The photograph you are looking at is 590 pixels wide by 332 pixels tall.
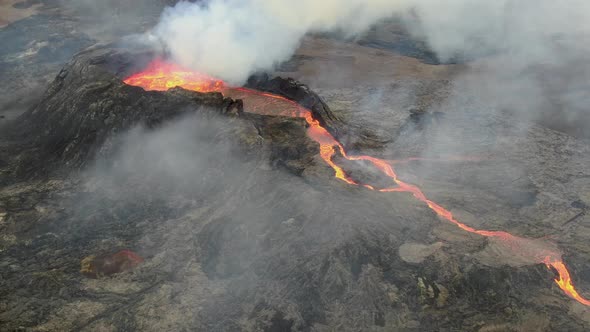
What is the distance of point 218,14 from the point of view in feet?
90.0

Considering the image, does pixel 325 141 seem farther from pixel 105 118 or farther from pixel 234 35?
pixel 105 118

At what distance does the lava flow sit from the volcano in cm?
10

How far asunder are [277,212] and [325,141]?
19.3ft

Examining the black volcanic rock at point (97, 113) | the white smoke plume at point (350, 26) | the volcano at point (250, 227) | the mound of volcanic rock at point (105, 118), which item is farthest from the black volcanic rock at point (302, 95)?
the black volcanic rock at point (97, 113)

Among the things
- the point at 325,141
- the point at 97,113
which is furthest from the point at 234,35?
the point at 325,141

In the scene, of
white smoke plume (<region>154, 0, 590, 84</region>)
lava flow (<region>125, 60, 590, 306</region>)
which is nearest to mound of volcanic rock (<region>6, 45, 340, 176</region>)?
lava flow (<region>125, 60, 590, 306</region>)

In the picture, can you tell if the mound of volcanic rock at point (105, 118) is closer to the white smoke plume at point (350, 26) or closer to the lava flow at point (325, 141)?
the lava flow at point (325, 141)

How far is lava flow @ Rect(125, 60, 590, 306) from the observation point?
15.0 meters

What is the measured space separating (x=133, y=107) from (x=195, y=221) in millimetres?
7241

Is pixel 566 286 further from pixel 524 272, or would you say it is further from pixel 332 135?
pixel 332 135

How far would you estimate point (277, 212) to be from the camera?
1650cm

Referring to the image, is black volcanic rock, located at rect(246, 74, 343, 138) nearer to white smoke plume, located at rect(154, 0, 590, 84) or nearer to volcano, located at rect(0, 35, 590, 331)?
volcano, located at rect(0, 35, 590, 331)

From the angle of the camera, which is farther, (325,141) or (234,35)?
(234,35)

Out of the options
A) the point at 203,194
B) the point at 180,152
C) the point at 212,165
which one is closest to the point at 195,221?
the point at 203,194
